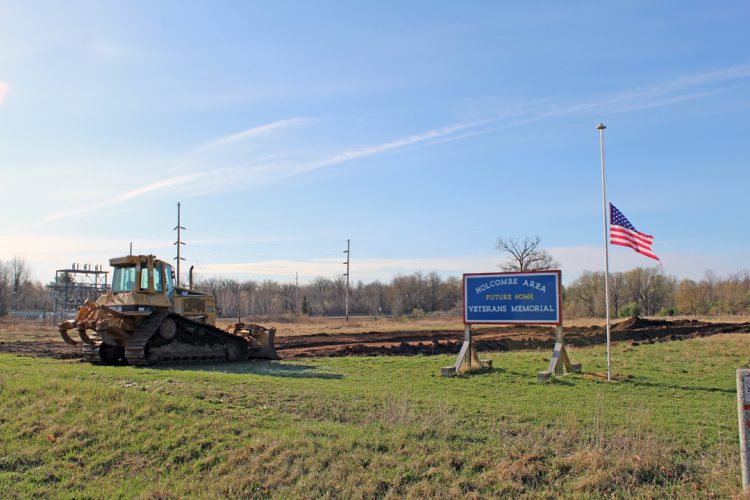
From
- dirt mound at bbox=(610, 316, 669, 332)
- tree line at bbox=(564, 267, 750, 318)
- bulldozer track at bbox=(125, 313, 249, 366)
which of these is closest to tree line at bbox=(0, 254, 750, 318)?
tree line at bbox=(564, 267, 750, 318)

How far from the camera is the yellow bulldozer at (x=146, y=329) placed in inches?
752

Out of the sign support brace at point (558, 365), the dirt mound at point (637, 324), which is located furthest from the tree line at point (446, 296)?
the sign support brace at point (558, 365)

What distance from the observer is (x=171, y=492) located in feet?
25.2

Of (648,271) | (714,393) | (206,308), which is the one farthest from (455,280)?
(714,393)

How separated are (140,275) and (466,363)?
10492 mm

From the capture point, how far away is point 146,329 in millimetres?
19359

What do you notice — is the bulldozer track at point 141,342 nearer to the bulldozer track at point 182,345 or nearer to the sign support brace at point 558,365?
the bulldozer track at point 182,345

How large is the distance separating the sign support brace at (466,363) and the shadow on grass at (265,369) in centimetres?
275

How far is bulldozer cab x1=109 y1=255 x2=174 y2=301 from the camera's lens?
20250 mm

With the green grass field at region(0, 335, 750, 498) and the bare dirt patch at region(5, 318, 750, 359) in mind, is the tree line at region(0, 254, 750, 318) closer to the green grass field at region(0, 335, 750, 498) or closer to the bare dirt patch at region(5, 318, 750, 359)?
the bare dirt patch at region(5, 318, 750, 359)

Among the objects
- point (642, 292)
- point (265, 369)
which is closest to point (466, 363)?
point (265, 369)

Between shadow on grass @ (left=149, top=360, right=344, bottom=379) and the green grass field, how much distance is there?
2.78 metres

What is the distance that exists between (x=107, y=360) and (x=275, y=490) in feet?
46.3

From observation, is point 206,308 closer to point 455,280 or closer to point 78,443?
point 78,443
